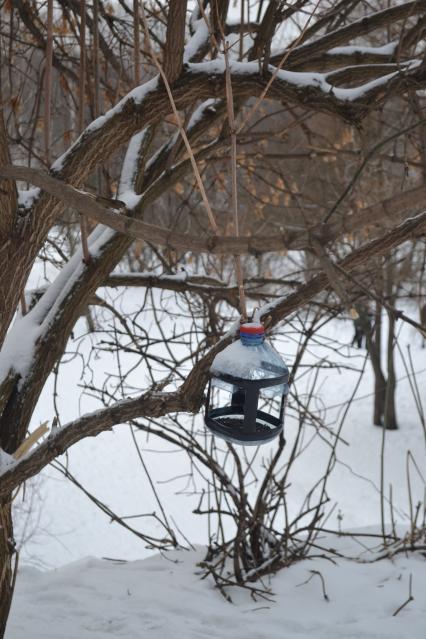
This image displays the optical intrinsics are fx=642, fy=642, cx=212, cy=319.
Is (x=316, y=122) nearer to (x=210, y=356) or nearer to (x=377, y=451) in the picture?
(x=377, y=451)

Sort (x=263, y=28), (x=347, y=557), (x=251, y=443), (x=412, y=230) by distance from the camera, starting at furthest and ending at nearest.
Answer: (x=347, y=557) < (x=263, y=28) < (x=412, y=230) < (x=251, y=443)

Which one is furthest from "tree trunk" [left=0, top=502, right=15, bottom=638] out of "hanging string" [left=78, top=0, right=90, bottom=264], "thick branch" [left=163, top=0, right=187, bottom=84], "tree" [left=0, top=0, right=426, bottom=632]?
"thick branch" [left=163, top=0, right=187, bottom=84]

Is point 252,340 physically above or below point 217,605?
above

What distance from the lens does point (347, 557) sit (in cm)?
351

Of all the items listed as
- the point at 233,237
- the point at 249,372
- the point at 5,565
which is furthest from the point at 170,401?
the point at 5,565

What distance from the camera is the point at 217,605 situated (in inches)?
122

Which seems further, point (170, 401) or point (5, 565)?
point (5, 565)

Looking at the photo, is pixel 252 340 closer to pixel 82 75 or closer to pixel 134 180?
pixel 82 75

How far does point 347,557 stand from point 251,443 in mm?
2087

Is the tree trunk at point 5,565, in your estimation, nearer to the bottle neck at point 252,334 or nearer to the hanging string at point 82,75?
the hanging string at point 82,75

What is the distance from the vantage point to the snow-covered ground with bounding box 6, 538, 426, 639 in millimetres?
2783

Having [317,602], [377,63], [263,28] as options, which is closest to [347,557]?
[317,602]

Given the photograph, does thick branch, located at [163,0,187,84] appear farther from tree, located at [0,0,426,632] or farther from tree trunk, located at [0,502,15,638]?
tree trunk, located at [0,502,15,638]

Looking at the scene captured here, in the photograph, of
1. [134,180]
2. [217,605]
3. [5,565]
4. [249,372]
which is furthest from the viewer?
[217,605]
